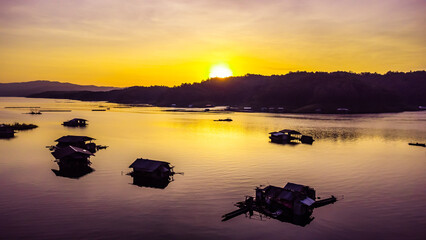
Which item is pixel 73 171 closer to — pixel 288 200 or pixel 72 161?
pixel 72 161

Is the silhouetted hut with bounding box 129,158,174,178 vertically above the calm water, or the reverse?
the silhouetted hut with bounding box 129,158,174,178

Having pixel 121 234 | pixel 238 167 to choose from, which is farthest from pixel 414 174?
pixel 121 234

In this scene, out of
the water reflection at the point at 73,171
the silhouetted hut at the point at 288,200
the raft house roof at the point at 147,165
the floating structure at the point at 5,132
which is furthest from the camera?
the floating structure at the point at 5,132

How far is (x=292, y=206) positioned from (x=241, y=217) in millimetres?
6319

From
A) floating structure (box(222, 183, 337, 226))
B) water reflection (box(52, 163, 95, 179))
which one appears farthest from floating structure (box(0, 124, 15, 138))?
floating structure (box(222, 183, 337, 226))

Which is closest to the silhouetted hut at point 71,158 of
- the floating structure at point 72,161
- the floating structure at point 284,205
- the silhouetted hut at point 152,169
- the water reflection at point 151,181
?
the floating structure at point 72,161

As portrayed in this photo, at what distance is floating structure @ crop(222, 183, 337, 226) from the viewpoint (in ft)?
126

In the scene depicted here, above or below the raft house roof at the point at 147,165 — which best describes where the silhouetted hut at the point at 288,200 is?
below

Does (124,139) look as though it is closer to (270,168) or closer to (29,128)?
(29,128)

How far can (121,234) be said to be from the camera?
33656mm

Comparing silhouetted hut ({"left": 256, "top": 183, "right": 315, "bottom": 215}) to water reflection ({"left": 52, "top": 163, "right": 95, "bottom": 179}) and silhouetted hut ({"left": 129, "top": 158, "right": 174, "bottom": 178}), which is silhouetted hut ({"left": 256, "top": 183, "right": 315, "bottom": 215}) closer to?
silhouetted hut ({"left": 129, "top": 158, "right": 174, "bottom": 178})

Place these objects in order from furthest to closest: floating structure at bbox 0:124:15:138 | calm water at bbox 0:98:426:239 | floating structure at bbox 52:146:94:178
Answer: floating structure at bbox 0:124:15:138
floating structure at bbox 52:146:94:178
calm water at bbox 0:98:426:239

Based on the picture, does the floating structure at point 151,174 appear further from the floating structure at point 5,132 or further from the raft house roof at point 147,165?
the floating structure at point 5,132

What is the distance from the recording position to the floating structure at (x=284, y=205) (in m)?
38.5
